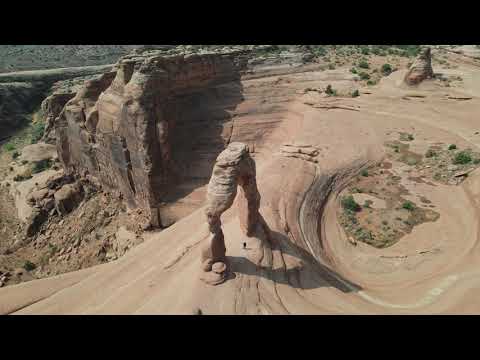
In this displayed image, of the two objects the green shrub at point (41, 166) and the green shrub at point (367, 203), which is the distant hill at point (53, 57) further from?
the green shrub at point (367, 203)

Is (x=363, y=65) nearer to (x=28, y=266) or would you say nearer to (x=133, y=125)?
(x=133, y=125)

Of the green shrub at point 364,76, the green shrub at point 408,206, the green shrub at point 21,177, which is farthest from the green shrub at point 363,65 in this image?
the green shrub at point 21,177

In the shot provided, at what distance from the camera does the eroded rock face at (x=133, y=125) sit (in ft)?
70.7

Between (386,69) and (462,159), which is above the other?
(386,69)

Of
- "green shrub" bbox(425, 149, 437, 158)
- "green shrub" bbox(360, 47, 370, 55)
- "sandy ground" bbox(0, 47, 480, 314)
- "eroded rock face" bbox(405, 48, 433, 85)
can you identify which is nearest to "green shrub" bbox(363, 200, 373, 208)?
"sandy ground" bbox(0, 47, 480, 314)

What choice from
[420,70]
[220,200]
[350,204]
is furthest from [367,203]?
[420,70]

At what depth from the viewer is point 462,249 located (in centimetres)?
1436

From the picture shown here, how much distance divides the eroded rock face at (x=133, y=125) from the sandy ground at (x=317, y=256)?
4.35 metres

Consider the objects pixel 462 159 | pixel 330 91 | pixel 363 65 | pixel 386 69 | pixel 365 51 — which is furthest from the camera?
Result: pixel 365 51

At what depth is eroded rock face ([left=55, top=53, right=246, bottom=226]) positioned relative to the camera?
21.5 metres

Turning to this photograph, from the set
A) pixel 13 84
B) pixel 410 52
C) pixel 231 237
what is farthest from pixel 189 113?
pixel 13 84

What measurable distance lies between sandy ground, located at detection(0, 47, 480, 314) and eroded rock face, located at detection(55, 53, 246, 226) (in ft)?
14.3

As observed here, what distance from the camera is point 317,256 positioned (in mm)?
13992

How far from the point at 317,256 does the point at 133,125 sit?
14954 millimetres
